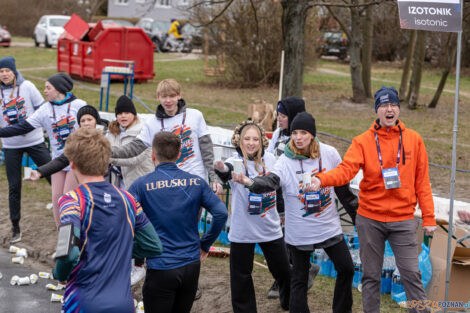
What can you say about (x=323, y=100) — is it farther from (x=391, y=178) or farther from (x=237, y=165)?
(x=237, y=165)

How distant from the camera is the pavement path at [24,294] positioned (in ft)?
19.9

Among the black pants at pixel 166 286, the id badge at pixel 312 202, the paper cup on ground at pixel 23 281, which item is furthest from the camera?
the paper cup on ground at pixel 23 281

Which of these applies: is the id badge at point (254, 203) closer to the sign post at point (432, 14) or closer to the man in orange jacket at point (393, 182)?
the man in orange jacket at point (393, 182)

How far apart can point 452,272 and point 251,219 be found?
1.80 metres

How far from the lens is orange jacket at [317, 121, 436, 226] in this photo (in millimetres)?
4883

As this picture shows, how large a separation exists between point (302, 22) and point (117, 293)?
414 inches

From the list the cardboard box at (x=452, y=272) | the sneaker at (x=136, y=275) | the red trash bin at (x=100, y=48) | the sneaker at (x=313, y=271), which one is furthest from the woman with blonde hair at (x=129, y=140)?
the red trash bin at (x=100, y=48)

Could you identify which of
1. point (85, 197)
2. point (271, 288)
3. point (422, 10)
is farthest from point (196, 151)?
point (85, 197)

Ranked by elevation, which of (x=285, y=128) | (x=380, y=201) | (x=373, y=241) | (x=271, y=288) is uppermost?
(x=285, y=128)

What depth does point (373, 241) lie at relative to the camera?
5004 millimetres

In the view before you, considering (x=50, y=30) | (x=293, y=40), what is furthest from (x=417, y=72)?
(x=50, y=30)

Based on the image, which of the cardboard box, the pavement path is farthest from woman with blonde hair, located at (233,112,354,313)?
the pavement path

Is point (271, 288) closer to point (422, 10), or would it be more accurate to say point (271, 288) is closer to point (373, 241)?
point (373, 241)

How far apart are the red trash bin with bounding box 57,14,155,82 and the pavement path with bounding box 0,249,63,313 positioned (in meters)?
14.7
